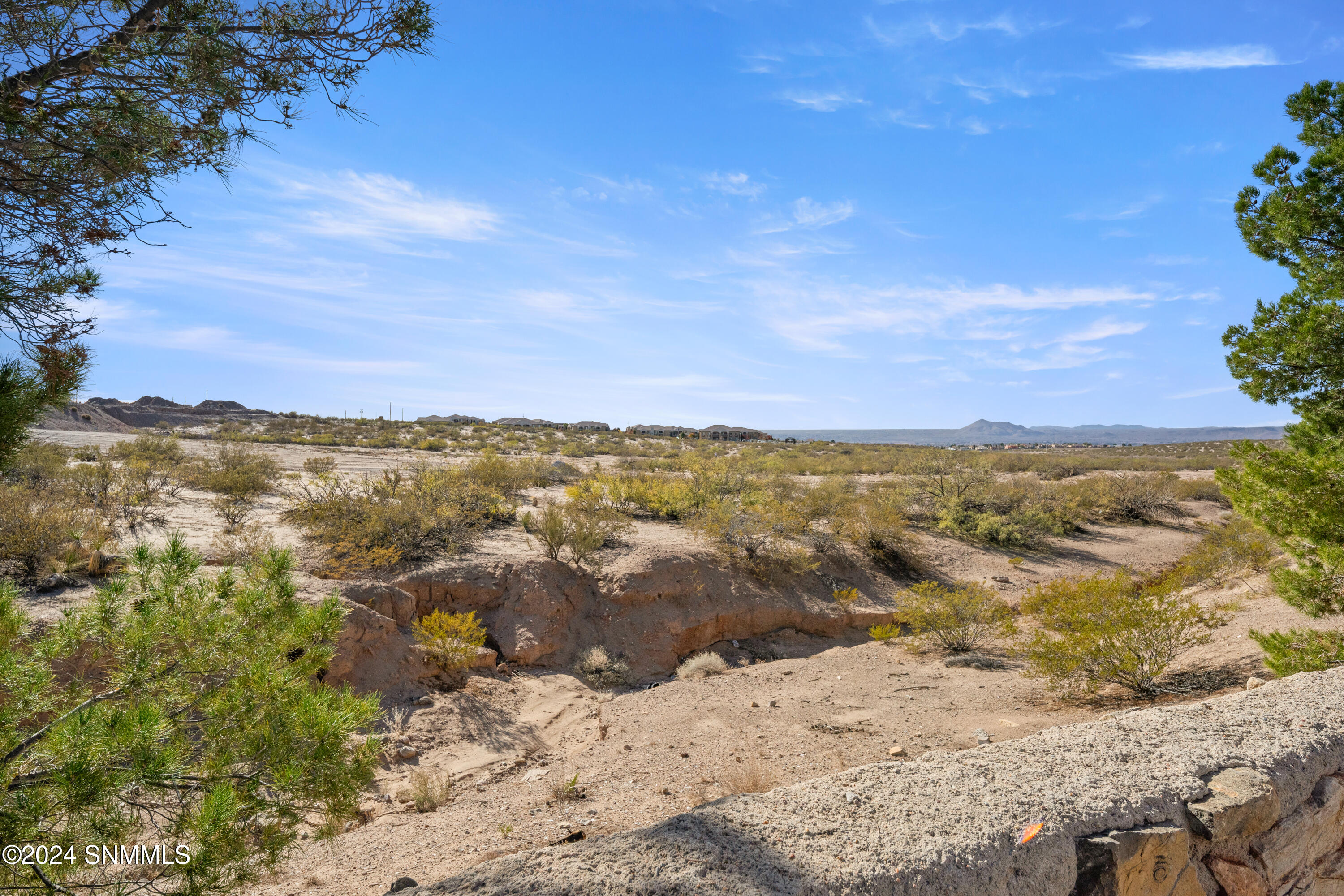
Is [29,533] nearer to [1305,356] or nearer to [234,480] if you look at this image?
[234,480]

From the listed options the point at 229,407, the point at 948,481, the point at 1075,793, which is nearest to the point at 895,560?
the point at 948,481

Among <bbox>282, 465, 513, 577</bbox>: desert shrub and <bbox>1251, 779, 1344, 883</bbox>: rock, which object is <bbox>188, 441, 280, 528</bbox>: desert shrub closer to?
<bbox>282, 465, 513, 577</bbox>: desert shrub

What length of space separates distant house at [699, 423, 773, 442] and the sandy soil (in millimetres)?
43252

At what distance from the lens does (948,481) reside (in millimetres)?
19516

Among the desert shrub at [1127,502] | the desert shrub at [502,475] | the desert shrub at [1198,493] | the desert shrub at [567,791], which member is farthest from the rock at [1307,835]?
the desert shrub at [1198,493]

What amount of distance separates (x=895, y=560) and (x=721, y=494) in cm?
447

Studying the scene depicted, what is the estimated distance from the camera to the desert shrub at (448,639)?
8938 millimetres

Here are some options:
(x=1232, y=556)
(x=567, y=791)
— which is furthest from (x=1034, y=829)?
(x=1232, y=556)

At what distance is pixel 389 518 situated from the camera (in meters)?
11.1

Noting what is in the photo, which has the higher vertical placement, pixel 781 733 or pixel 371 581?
pixel 371 581

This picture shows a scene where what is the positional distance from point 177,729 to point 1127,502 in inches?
1050

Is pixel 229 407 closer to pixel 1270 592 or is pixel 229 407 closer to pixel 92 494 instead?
pixel 92 494

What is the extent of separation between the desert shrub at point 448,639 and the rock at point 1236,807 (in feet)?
27.0

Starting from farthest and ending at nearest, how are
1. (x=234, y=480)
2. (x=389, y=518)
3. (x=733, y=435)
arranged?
1. (x=733, y=435)
2. (x=234, y=480)
3. (x=389, y=518)
